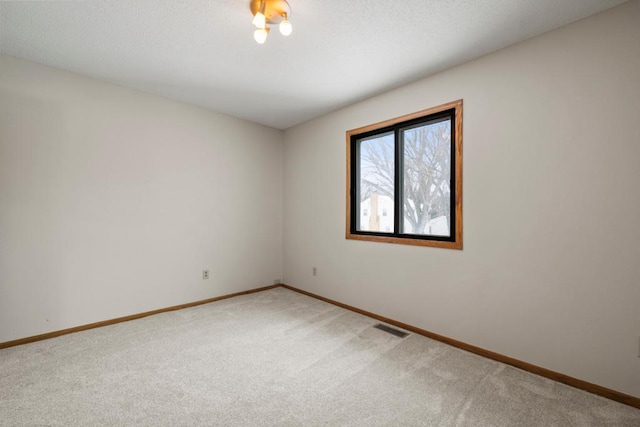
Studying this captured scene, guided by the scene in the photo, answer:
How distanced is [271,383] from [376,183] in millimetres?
2341

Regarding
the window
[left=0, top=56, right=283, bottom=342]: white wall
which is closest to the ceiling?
[left=0, top=56, right=283, bottom=342]: white wall

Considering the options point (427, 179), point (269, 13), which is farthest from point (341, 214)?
point (269, 13)

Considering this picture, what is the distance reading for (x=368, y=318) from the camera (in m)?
3.08

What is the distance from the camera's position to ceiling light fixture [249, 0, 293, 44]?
172 centimetres

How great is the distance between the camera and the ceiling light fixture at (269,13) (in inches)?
67.8

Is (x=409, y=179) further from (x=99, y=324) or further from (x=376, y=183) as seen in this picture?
(x=99, y=324)

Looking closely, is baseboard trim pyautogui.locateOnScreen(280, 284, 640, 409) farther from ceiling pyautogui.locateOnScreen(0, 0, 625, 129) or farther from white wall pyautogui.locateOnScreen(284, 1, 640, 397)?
ceiling pyautogui.locateOnScreen(0, 0, 625, 129)

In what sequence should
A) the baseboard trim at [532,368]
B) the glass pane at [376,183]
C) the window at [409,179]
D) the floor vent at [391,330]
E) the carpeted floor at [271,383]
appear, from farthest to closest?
the glass pane at [376,183] → the floor vent at [391,330] → the window at [409,179] → the baseboard trim at [532,368] → the carpeted floor at [271,383]

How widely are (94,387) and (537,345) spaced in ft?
10.1

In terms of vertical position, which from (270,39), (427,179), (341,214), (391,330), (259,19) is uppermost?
(270,39)

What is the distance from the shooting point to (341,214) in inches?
138

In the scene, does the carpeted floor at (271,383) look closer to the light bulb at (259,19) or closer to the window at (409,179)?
the window at (409,179)

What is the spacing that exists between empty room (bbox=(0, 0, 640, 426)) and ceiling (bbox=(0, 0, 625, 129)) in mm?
20

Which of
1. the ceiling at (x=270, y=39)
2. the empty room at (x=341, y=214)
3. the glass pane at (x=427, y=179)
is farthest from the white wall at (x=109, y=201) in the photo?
the glass pane at (x=427, y=179)
